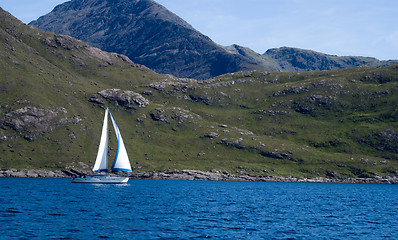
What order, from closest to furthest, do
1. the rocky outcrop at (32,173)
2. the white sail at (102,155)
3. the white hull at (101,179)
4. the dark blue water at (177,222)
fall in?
the dark blue water at (177,222) < the white sail at (102,155) < the white hull at (101,179) < the rocky outcrop at (32,173)

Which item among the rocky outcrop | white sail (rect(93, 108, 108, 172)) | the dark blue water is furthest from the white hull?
the rocky outcrop

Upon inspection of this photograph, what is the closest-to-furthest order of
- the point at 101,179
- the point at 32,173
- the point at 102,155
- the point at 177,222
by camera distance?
1. the point at 177,222
2. the point at 102,155
3. the point at 101,179
4. the point at 32,173

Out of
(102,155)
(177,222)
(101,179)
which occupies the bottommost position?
(101,179)

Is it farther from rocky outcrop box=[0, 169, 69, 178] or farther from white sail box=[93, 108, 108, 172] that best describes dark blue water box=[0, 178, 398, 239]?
rocky outcrop box=[0, 169, 69, 178]

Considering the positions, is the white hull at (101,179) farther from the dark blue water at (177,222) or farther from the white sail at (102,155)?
the dark blue water at (177,222)

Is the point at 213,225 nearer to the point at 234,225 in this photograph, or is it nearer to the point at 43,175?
the point at 234,225

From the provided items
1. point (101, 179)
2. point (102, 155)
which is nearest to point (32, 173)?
point (101, 179)

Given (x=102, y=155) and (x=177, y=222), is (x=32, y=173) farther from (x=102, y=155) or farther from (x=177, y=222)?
(x=177, y=222)

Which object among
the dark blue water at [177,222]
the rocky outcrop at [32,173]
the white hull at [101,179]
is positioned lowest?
the rocky outcrop at [32,173]

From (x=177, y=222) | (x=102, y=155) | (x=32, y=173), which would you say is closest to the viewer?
(x=177, y=222)

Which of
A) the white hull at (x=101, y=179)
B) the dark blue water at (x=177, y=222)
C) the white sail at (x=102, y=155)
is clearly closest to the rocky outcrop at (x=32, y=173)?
the white hull at (x=101, y=179)

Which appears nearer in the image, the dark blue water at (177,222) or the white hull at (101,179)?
the dark blue water at (177,222)

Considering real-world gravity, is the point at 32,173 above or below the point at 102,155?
below

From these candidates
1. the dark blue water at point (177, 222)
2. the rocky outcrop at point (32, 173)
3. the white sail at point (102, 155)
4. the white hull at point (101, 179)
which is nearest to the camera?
the dark blue water at point (177, 222)
